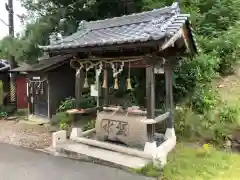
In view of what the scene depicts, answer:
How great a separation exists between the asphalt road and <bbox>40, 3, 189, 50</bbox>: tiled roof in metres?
2.71

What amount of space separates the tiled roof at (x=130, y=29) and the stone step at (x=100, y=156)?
8.26 ft

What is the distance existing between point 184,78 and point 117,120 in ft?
9.93

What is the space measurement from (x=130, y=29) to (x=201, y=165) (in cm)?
357

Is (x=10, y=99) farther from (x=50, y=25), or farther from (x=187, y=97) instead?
(x=187, y=97)

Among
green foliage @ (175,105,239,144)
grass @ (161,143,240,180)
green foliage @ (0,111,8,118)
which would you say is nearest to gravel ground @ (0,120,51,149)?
green foliage @ (0,111,8,118)

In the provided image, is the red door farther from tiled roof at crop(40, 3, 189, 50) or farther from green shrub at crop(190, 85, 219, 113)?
green shrub at crop(190, 85, 219, 113)

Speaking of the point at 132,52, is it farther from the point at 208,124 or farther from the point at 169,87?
the point at 208,124

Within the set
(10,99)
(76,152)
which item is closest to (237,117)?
(76,152)

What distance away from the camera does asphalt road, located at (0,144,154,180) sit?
4727 millimetres

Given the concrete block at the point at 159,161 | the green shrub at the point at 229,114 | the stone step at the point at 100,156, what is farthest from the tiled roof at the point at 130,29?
the green shrub at the point at 229,114

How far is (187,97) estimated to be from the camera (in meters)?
7.59

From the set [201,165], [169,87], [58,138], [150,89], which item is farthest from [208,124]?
[58,138]

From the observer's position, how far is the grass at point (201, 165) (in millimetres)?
4562

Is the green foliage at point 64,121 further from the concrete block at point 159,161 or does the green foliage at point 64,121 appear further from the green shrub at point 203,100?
the green shrub at point 203,100
